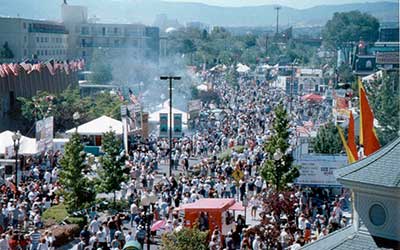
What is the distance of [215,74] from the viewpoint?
11100 centimetres

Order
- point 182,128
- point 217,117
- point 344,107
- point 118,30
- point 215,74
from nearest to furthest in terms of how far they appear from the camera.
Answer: point 182,128, point 344,107, point 217,117, point 215,74, point 118,30

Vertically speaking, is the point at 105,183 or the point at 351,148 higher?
the point at 351,148

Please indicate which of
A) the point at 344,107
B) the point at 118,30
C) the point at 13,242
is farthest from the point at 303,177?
the point at 118,30

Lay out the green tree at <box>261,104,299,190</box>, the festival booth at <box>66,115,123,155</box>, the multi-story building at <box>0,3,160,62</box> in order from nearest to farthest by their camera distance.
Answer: the green tree at <box>261,104,299,190</box>, the festival booth at <box>66,115,123,155</box>, the multi-story building at <box>0,3,160,62</box>

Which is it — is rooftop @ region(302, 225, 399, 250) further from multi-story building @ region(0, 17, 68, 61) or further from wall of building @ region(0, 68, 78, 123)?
multi-story building @ region(0, 17, 68, 61)

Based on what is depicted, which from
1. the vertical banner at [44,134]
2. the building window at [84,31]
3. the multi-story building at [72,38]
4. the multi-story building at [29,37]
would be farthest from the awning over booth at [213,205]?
the building window at [84,31]

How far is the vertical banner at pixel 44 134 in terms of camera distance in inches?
1231

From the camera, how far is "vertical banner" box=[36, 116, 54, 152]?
3126cm

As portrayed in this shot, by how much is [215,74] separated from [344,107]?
210ft

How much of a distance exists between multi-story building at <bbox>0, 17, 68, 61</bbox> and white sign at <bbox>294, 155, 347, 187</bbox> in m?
70.5

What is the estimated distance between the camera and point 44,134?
31.8 meters

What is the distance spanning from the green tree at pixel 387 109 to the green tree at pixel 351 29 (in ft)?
349

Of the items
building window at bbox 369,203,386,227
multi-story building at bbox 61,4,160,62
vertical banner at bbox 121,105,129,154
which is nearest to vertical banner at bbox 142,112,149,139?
vertical banner at bbox 121,105,129,154

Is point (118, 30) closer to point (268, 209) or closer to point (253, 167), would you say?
point (253, 167)
